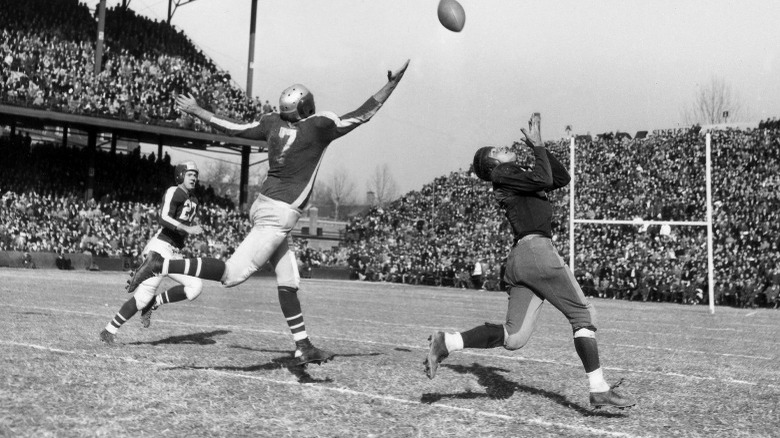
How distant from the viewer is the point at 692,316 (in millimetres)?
18047

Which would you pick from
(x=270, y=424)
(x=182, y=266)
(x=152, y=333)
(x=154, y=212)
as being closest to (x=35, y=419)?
(x=270, y=424)

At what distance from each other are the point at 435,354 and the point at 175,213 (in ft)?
13.6

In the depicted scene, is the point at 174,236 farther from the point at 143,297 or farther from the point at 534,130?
the point at 534,130

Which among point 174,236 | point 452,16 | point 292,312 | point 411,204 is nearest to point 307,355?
point 292,312

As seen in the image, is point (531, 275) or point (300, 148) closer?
point (531, 275)

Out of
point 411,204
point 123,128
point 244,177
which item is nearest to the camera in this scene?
point 123,128

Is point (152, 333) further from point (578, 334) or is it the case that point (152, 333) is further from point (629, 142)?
point (629, 142)

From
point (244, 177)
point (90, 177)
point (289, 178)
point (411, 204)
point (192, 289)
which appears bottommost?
point (192, 289)

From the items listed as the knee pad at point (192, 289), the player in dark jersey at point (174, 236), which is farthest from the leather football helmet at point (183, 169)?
the knee pad at point (192, 289)

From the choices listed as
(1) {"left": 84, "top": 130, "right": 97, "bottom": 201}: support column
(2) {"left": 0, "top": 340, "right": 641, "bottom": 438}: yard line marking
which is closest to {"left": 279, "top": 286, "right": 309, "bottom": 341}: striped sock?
(2) {"left": 0, "top": 340, "right": 641, "bottom": 438}: yard line marking

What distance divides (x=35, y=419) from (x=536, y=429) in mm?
2812

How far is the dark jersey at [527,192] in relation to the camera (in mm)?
5492

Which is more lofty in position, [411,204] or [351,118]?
[411,204]

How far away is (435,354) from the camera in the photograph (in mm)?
5453
